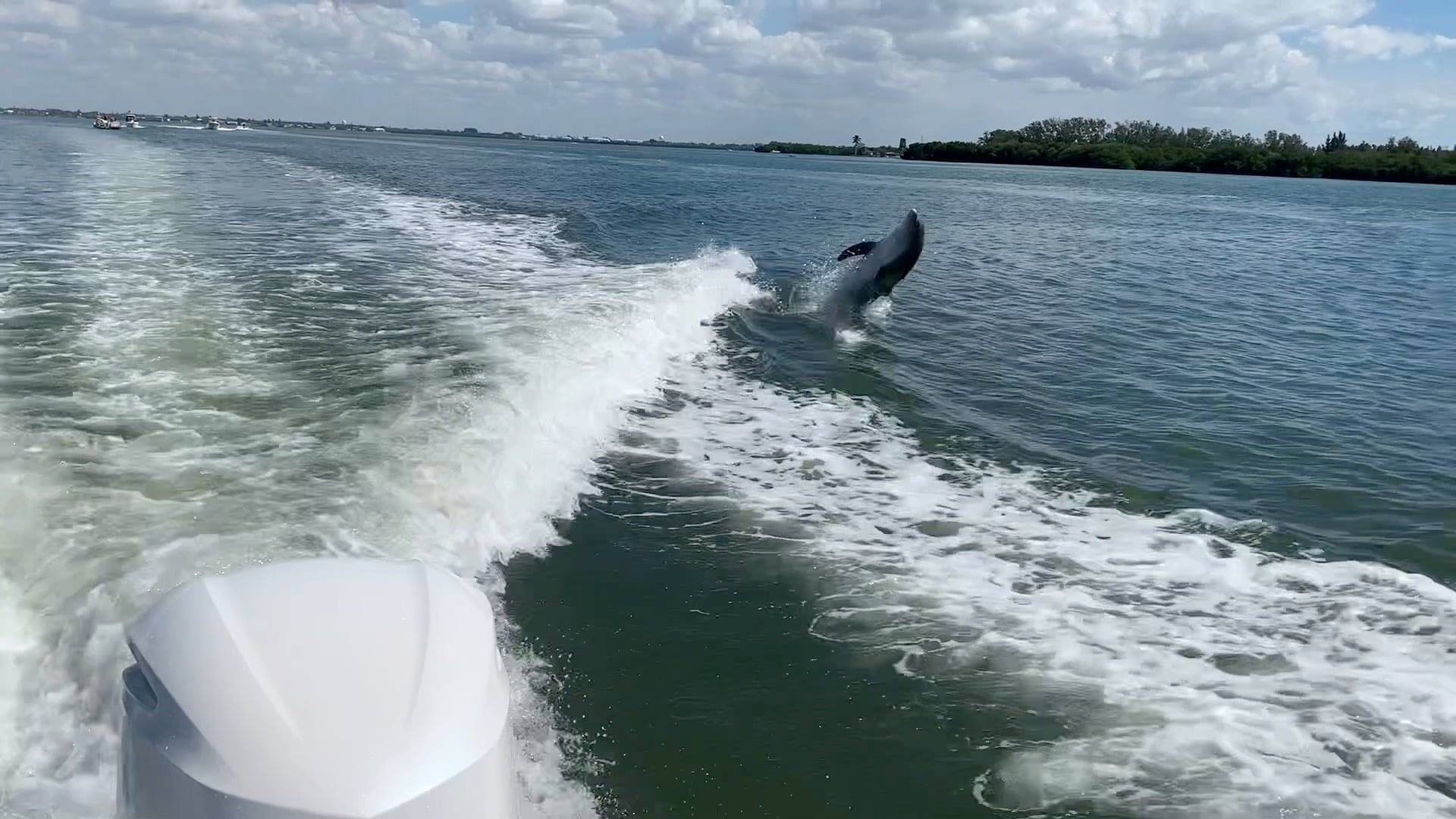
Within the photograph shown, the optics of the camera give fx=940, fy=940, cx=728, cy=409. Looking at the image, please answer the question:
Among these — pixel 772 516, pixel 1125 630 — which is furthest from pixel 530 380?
pixel 1125 630

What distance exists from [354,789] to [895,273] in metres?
15.3

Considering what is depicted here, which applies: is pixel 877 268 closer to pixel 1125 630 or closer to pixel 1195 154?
pixel 1125 630

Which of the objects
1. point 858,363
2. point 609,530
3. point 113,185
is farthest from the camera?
point 113,185

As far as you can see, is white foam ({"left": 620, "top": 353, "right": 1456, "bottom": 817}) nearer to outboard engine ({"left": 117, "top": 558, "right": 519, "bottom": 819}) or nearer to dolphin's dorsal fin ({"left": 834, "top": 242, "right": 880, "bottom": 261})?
outboard engine ({"left": 117, "top": 558, "right": 519, "bottom": 819})

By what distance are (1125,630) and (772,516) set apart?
106 inches

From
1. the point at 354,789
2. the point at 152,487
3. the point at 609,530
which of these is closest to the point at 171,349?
the point at 152,487

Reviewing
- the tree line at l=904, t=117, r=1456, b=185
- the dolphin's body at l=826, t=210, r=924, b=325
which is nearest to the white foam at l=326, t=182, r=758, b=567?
the dolphin's body at l=826, t=210, r=924, b=325

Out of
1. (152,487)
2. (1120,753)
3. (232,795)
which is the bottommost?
(1120,753)

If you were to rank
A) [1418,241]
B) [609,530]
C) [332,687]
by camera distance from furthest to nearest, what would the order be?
[1418,241]
[609,530]
[332,687]

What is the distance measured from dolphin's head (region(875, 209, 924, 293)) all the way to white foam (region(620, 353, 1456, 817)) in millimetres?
7899

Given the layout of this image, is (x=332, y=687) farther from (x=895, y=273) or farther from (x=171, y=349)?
(x=895, y=273)

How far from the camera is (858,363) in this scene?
43.1 feet

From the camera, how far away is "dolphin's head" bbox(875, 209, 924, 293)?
53.1ft

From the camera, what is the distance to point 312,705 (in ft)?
8.13
